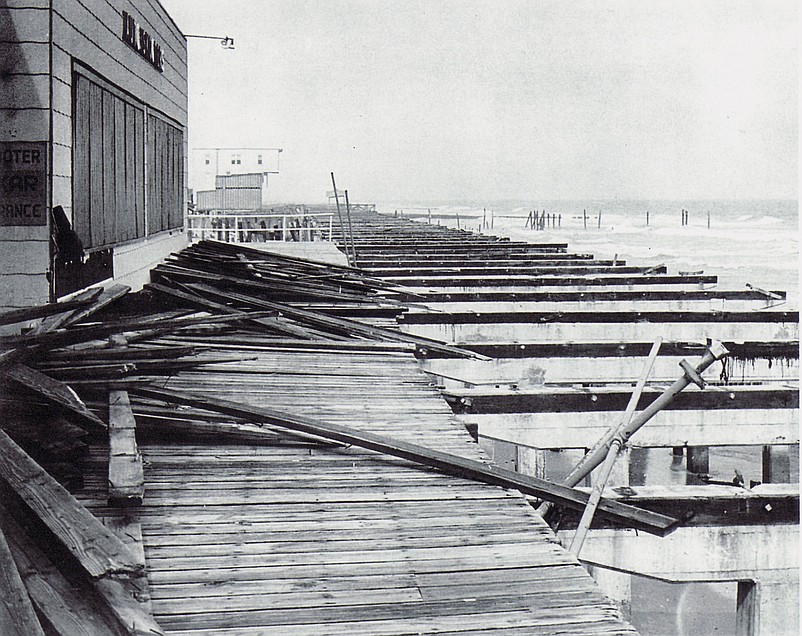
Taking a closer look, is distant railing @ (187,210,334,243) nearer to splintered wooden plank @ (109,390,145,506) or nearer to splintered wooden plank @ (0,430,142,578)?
splintered wooden plank @ (109,390,145,506)

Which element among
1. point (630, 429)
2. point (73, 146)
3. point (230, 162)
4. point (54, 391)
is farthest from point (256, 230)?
point (230, 162)

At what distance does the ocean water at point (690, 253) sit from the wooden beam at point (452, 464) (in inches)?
288

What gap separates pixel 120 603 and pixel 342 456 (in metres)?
2.16

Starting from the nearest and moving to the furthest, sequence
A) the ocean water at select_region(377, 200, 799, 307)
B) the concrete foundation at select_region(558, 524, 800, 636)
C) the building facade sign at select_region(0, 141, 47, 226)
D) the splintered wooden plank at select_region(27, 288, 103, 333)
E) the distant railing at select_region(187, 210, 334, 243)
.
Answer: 1. the concrete foundation at select_region(558, 524, 800, 636)
2. the splintered wooden plank at select_region(27, 288, 103, 333)
3. the building facade sign at select_region(0, 141, 47, 226)
4. the distant railing at select_region(187, 210, 334, 243)
5. the ocean water at select_region(377, 200, 799, 307)

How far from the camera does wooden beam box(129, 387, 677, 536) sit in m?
4.91

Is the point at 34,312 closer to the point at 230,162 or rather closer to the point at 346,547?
the point at 346,547

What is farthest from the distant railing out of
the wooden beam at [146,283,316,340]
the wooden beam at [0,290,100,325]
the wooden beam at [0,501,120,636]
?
the wooden beam at [0,501,120,636]

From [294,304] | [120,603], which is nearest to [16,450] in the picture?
[120,603]

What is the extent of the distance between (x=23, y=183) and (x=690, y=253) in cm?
5847

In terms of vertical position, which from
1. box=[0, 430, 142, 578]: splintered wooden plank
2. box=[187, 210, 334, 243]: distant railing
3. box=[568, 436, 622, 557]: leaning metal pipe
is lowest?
box=[568, 436, 622, 557]: leaning metal pipe

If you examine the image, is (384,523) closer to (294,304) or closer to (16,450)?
(16,450)

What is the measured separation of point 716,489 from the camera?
5.68 m

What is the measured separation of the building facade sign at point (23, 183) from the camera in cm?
827

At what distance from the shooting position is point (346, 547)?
4.08 m
